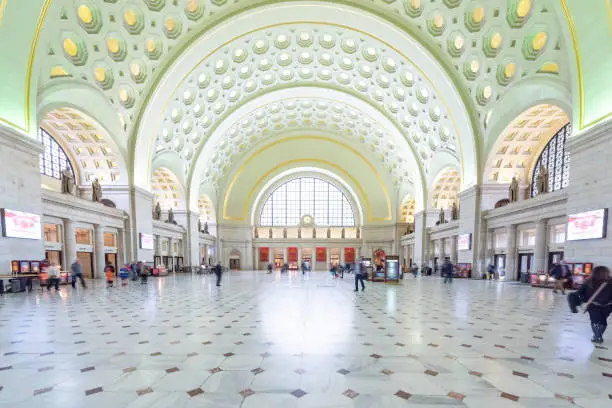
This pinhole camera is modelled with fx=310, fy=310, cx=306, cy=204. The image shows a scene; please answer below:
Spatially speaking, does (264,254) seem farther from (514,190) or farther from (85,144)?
(514,190)

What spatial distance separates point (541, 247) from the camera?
58.7ft

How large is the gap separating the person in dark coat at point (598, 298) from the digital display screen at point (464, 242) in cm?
1855

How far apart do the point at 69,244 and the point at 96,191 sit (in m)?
4.84

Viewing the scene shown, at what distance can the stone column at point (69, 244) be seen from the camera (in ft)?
58.7

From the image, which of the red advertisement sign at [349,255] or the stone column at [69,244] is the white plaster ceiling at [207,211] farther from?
the stone column at [69,244]

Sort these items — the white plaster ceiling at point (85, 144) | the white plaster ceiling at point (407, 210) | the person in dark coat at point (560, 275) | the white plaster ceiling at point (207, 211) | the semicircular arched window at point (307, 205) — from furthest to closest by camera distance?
1. the semicircular arched window at point (307, 205)
2. the white plaster ceiling at point (407, 210)
3. the white plaster ceiling at point (207, 211)
4. the white plaster ceiling at point (85, 144)
5. the person in dark coat at point (560, 275)

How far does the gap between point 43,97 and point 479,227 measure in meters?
27.8

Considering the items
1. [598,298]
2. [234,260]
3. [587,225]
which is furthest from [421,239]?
[598,298]

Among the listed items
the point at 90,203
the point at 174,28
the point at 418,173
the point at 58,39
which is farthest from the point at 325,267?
the point at 58,39

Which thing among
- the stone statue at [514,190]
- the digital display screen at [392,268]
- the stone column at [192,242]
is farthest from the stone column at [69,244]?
the stone statue at [514,190]

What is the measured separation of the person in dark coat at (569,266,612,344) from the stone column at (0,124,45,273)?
740 inches

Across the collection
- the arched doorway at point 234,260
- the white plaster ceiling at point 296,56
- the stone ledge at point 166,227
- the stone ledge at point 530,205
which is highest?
the white plaster ceiling at point 296,56

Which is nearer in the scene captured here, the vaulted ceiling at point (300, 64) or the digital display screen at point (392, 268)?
the vaulted ceiling at point (300, 64)

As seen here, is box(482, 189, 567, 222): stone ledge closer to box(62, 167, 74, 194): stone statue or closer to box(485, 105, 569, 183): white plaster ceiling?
box(485, 105, 569, 183): white plaster ceiling
